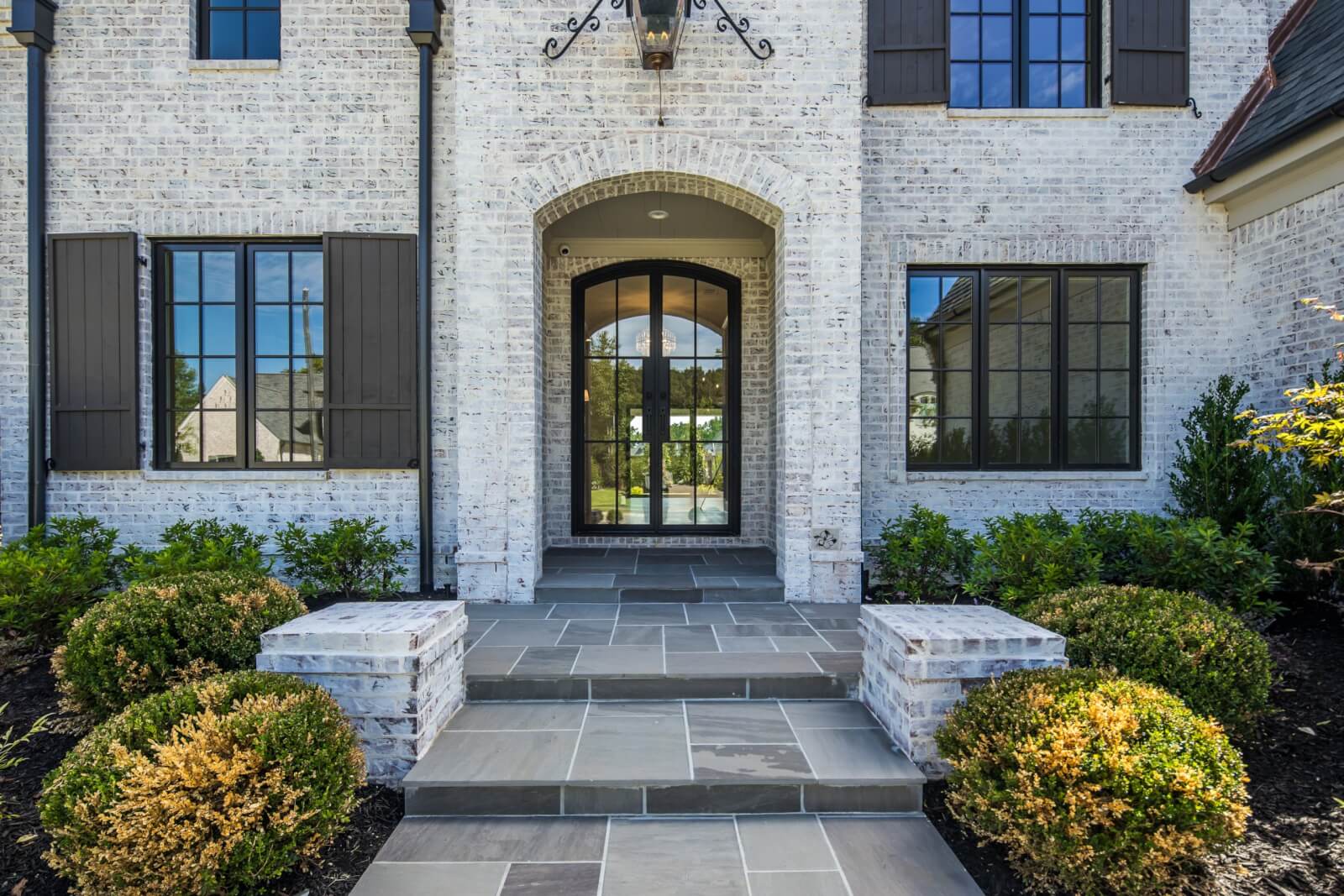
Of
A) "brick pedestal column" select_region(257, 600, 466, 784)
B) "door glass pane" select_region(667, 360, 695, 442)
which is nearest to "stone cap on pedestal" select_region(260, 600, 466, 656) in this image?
"brick pedestal column" select_region(257, 600, 466, 784)

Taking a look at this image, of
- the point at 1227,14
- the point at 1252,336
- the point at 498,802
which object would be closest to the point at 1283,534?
the point at 1252,336

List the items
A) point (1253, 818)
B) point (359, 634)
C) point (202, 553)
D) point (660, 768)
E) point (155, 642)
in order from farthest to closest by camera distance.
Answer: point (202, 553) < point (155, 642) < point (359, 634) < point (660, 768) < point (1253, 818)

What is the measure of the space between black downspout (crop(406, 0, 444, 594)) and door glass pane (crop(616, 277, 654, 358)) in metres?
2.00

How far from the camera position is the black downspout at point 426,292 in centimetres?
530

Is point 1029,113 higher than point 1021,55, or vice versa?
point 1021,55

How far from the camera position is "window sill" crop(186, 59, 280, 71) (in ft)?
17.4

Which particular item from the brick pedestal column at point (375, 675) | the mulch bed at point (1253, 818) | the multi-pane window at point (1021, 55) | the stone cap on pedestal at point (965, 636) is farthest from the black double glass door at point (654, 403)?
the mulch bed at point (1253, 818)

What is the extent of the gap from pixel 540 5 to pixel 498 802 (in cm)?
506

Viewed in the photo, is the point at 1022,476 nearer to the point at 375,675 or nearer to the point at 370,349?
the point at 375,675

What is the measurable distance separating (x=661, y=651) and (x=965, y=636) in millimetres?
1650

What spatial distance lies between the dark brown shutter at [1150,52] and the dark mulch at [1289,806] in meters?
4.44

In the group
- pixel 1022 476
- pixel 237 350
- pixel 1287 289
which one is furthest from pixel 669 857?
pixel 1287 289

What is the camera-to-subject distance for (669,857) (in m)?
2.41

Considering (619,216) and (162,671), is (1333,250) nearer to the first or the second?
(619,216)
